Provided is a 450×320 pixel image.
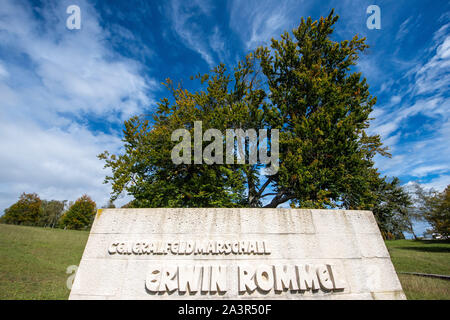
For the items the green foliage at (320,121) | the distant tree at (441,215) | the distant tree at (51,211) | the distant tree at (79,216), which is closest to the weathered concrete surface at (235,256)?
the green foliage at (320,121)

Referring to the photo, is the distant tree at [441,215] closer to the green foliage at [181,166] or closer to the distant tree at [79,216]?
the green foliage at [181,166]

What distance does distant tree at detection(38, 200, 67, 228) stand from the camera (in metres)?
61.8

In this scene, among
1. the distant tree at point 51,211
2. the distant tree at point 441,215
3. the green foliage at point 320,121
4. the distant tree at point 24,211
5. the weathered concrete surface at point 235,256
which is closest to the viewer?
the weathered concrete surface at point 235,256

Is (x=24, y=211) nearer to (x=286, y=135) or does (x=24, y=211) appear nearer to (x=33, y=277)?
(x=33, y=277)

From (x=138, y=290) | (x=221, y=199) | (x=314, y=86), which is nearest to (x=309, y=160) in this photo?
(x=314, y=86)

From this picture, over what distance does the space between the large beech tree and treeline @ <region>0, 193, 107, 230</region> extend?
54.7 metres

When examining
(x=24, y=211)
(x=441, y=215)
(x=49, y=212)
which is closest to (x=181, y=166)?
(x=441, y=215)

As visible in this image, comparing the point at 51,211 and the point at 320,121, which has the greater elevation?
the point at 51,211

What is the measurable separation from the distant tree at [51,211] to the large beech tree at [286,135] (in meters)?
68.7

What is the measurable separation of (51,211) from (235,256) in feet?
270

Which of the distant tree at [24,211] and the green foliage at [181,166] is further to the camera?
the distant tree at [24,211]

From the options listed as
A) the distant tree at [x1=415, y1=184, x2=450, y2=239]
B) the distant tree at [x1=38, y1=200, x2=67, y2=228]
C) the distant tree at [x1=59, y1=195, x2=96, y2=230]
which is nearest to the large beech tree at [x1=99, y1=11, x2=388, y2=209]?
the distant tree at [x1=415, y1=184, x2=450, y2=239]

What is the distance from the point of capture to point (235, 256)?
17.9ft

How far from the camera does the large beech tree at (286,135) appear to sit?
13406 mm
